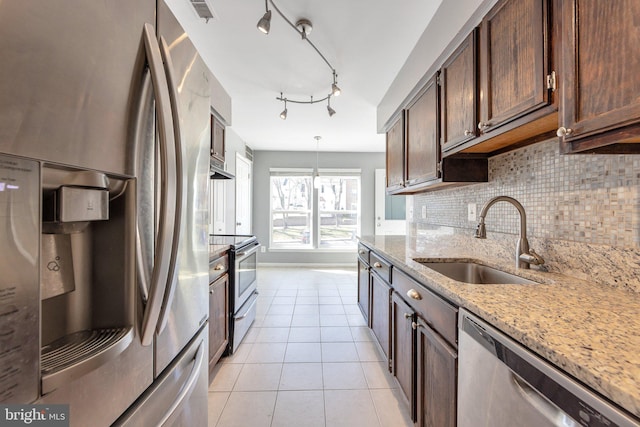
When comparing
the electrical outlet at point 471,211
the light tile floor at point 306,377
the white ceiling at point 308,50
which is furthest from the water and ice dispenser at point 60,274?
the electrical outlet at point 471,211

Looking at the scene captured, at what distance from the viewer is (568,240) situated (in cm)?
121

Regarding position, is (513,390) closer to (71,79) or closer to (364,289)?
(71,79)

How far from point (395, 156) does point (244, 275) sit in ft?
6.13

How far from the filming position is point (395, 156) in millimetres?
2748

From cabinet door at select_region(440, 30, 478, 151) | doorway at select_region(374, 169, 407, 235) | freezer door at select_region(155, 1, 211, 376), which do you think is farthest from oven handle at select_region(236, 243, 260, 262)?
doorway at select_region(374, 169, 407, 235)

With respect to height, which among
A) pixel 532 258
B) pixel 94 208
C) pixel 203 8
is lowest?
pixel 532 258

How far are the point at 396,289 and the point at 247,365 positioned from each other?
131cm

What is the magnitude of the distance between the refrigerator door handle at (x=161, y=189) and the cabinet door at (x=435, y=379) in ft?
3.25

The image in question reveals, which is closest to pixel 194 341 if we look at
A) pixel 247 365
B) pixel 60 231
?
pixel 60 231

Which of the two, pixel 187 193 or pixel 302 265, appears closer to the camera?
pixel 187 193

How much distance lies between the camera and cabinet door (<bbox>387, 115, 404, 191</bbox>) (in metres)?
2.53

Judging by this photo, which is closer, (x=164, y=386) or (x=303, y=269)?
(x=164, y=386)

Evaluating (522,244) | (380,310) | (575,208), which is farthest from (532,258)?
(380,310)

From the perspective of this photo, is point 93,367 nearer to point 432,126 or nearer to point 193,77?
point 193,77
